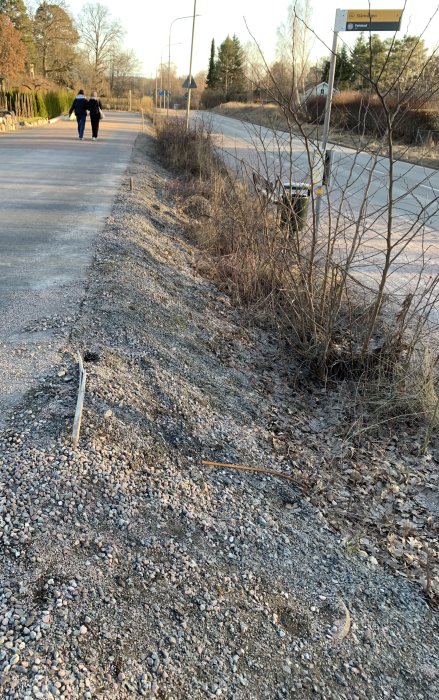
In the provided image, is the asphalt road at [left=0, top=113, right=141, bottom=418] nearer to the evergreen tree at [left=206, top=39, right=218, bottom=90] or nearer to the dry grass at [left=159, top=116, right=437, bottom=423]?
the dry grass at [left=159, top=116, right=437, bottom=423]

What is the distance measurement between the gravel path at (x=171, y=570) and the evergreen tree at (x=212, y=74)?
90236 millimetres

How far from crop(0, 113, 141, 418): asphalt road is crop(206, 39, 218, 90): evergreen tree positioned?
265 feet

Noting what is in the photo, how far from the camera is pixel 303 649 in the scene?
6.95 ft

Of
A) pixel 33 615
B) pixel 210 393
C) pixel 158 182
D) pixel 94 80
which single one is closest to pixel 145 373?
pixel 210 393

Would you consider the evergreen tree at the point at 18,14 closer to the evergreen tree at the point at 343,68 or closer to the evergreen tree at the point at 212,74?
the evergreen tree at the point at 343,68

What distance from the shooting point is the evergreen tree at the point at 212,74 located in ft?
284

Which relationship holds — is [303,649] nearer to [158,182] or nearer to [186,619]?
[186,619]

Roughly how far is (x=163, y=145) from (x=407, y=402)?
1599cm

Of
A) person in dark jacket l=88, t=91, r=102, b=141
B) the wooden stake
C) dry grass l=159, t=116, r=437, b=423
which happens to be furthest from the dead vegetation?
person in dark jacket l=88, t=91, r=102, b=141

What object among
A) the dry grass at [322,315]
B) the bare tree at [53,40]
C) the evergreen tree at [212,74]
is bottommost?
the dry grass at [322,315]

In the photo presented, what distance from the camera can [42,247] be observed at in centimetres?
616

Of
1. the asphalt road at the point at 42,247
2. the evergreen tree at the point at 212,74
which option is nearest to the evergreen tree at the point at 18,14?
the asphalt road at the point at 42,247

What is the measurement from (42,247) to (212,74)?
95.5 m

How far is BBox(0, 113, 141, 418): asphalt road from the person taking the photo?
3656mm
